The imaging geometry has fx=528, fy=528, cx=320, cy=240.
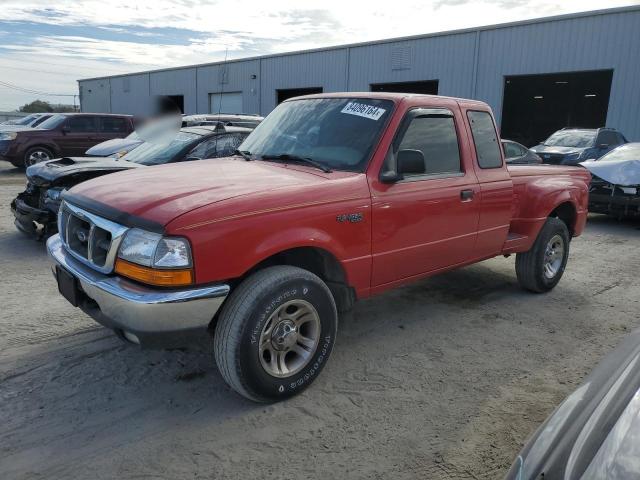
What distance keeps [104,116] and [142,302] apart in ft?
48.1

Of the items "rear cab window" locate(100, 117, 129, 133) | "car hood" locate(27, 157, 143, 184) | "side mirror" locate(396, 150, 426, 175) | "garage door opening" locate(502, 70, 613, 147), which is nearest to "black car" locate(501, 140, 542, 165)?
"car hood" locate(27, 157, 143, 184)

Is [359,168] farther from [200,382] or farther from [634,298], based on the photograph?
[634,298]

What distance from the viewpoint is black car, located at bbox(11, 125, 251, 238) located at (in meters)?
6.62

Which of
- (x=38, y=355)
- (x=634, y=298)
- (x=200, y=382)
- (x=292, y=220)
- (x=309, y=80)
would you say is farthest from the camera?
(x=309, y=80)

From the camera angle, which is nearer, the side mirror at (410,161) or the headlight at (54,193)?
the side mirror at (410,161)

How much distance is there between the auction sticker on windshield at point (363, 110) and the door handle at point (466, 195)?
100cm

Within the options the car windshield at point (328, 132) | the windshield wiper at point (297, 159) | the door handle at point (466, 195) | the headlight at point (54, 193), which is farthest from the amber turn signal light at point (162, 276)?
the headlight at point (54, 193)

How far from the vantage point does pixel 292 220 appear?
3.24 metres

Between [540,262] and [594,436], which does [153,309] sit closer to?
[594,436]

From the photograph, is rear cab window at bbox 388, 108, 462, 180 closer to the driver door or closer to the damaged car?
the driver door

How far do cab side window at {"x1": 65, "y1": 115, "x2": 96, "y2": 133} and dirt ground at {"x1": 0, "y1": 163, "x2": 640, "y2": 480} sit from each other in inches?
445

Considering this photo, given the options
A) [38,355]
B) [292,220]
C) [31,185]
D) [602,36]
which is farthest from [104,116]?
[602,36]

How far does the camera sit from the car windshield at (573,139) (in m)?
14.6

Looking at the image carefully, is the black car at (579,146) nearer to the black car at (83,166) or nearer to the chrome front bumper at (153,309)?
the black car at (83,166)
